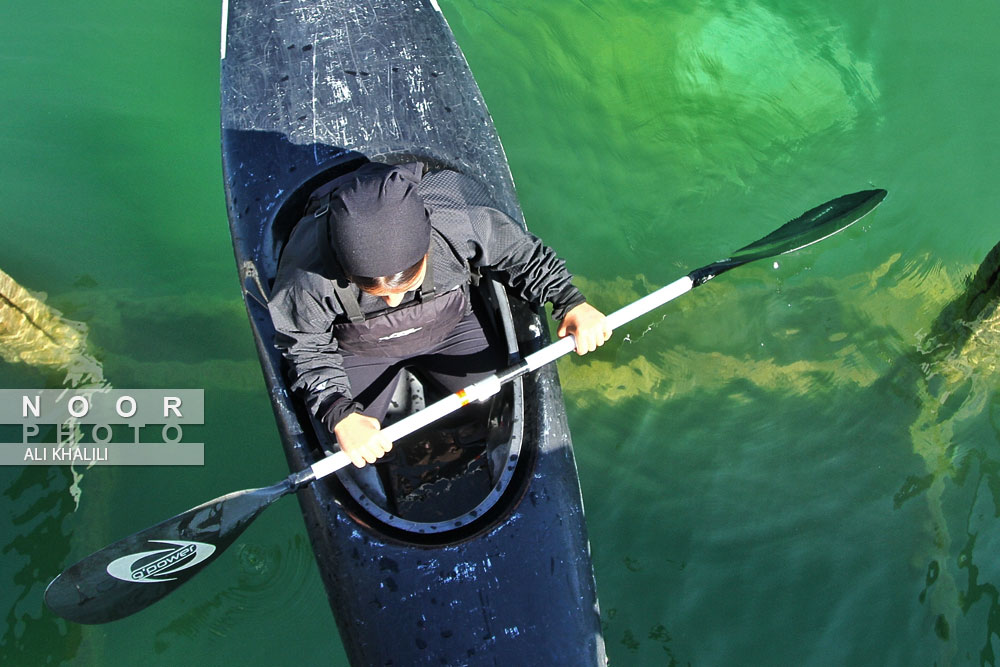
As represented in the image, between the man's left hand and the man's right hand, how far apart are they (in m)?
0.76

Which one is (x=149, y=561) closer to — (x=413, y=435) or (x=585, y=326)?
(x=413, y=435)

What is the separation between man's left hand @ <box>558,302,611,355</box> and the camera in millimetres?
2750

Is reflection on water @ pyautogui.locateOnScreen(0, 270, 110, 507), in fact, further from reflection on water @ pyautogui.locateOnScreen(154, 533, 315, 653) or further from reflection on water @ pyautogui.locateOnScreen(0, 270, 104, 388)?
reflection on water @ pyautogui.locateOnScreen(154, 533, 315, 653)

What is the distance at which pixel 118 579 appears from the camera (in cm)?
284

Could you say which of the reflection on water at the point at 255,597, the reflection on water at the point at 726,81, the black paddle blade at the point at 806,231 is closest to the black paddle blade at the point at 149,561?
the reflection on water at the point at 255,597

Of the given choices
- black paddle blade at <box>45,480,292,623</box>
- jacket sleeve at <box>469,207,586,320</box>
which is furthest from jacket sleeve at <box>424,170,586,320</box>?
black paddle blade at <box>45,480,292,623</box>

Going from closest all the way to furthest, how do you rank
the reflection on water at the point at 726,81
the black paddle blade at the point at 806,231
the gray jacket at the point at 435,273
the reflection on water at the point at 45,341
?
the gray jacket at the point at 435,273, the black paddle blade at the point at 806,231, the reflection on water at the point at 45,341, the reflection on water at the point at 726,81

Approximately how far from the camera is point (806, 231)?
3.40m

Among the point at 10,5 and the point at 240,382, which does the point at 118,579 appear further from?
→ the point at 10,5

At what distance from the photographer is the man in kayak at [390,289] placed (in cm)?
219

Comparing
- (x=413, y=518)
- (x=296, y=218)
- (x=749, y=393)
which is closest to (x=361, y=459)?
(x=413, y=518)

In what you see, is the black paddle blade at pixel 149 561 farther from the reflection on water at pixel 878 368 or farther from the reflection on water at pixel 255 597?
the reflection on water at pixel 878 368

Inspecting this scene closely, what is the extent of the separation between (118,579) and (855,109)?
4482mm

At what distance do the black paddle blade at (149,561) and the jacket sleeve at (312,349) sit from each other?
378 millimetres
